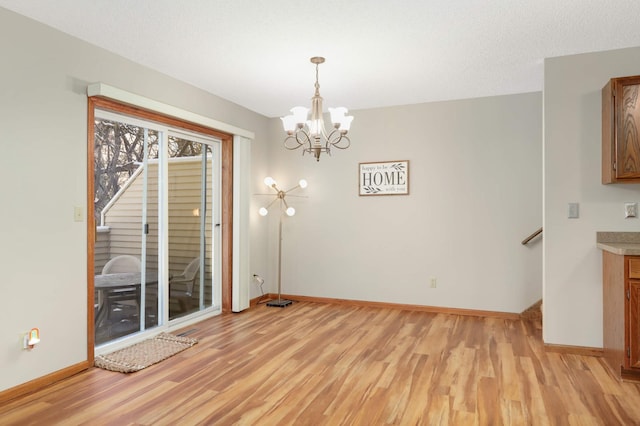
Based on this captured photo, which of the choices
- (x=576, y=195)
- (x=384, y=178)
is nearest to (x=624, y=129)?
(x=576, y=195)

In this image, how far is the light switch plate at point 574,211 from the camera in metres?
3.40

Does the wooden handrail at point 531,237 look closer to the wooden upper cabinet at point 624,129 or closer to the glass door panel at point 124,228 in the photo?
the wooden upper cabinet at point 624,129

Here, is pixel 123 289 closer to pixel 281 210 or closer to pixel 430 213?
pixel 281 210

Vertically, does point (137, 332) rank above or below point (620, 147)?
below

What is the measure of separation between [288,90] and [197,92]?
92 centimetres

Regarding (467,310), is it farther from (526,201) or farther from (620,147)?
(620,147)

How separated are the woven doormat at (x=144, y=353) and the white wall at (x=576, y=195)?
3096 millimetres

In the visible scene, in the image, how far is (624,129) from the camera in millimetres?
3053

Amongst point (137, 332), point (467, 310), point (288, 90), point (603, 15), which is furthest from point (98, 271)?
point (603, 15)

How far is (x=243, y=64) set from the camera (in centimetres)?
360

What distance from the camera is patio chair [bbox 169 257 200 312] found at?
423 cm

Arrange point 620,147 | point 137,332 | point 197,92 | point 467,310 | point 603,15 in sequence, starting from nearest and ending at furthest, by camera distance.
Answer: point 603,15 → point 620,147 → point 137,332 → point 197,92 → point 467,310

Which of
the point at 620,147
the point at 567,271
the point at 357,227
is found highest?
the point at 620,147

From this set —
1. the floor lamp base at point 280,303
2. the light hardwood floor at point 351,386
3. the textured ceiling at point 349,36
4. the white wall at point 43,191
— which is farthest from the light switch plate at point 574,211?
the white wall at point 43,191
